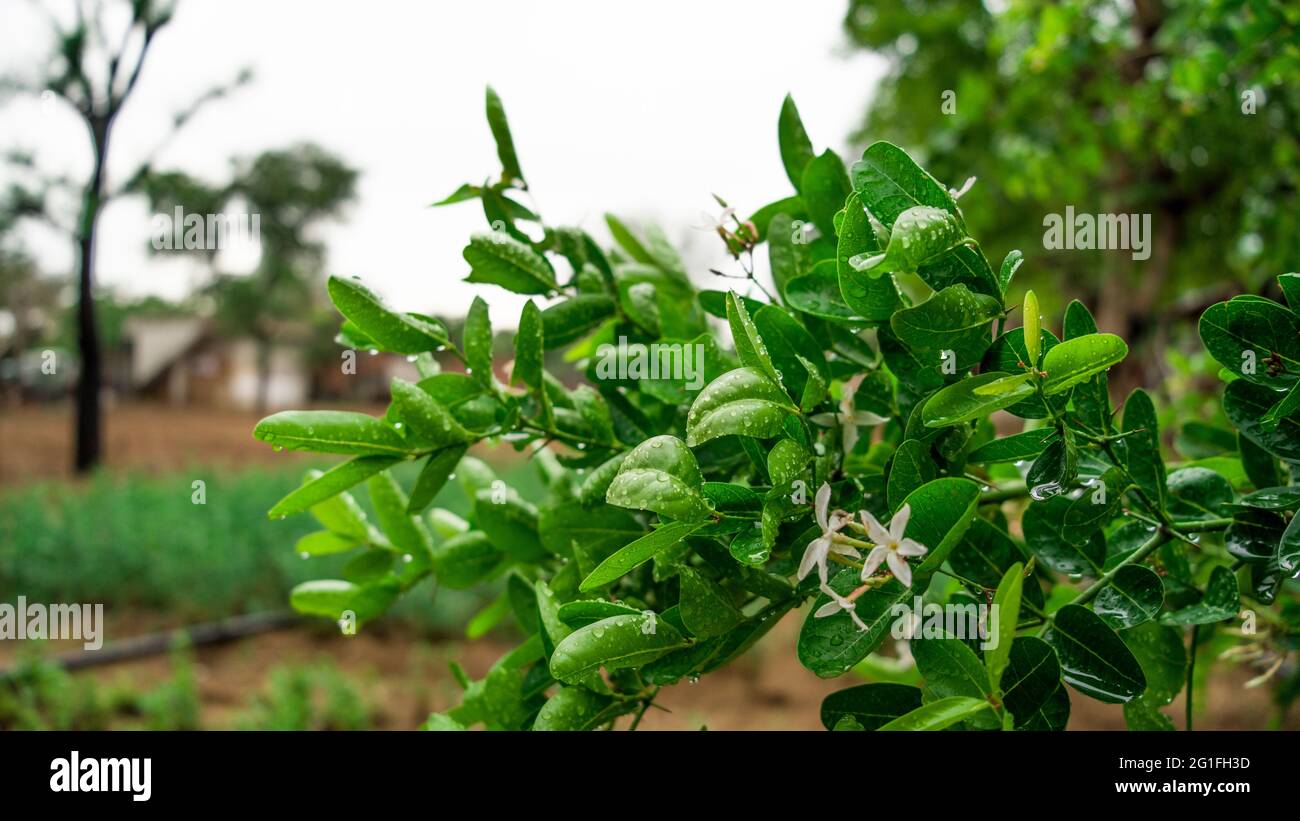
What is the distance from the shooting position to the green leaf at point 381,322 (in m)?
0.54

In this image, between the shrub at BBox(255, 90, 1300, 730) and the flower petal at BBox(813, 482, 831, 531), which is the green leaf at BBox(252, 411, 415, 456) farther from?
the flower petal at BBox(813, 482, 831, 531)

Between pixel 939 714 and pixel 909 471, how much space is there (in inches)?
5.1

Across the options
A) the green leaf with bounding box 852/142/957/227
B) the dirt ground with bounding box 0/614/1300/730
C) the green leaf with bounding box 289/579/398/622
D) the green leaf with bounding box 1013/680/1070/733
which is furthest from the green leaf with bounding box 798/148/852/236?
the dirt ground with bounding box 0/614/1300/730

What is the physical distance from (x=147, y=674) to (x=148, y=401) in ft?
25.0

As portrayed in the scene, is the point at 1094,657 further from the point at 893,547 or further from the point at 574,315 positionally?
the point at 574,315

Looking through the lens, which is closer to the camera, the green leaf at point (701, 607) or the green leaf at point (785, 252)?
the green leaf at point (701, 607)

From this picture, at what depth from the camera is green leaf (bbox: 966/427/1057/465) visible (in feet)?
1.68

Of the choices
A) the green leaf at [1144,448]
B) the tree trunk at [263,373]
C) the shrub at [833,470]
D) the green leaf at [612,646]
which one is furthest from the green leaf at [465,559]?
the tree trunk at [263,373]

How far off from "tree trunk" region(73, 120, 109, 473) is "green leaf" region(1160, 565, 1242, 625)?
7.37 metres

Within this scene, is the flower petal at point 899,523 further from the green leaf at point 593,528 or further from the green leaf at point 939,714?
the green leaf at point 593,528

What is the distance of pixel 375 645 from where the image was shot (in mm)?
4258

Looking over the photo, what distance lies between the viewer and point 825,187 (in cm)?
61
